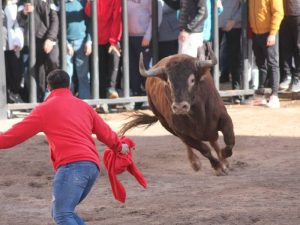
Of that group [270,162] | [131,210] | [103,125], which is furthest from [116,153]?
[270,162]

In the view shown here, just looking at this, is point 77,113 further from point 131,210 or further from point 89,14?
point 89,14

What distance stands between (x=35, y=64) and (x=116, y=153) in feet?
24.6

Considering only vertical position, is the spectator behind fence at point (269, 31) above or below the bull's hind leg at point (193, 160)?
above

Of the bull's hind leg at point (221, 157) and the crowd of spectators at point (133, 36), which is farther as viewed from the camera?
the crowd of spectators at point (133, 36)

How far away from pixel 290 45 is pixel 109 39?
3.13m

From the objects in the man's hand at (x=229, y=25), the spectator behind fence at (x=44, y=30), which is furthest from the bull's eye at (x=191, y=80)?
the man's hand at (x=229, y=25)

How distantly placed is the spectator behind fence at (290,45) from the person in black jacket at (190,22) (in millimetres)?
1733

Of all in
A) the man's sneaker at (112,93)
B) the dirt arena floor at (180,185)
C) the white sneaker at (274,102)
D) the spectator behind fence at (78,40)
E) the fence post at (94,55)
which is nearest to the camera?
the dirt arena floor at (180,185)

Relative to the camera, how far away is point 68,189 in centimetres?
684

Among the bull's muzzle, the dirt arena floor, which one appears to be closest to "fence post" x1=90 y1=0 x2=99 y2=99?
the dirt arena floor

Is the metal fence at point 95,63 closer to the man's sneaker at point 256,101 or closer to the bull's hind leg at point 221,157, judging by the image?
the man's sneaker at point 256,101

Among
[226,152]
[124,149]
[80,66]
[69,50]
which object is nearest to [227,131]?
[226,152]

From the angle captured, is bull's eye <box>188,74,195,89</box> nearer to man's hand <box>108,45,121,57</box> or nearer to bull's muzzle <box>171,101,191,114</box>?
bull's muzzle <box>171,101,191,114</box>

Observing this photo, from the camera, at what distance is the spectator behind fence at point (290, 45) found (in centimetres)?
1549
